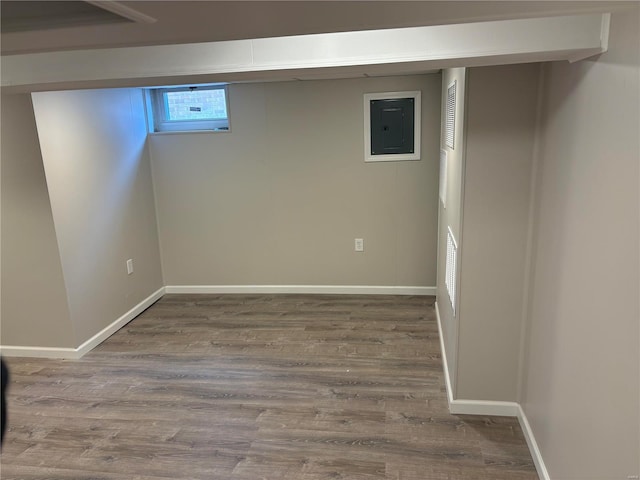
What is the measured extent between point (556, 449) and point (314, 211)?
9.47 ft

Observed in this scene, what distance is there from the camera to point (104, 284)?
3.67 metres

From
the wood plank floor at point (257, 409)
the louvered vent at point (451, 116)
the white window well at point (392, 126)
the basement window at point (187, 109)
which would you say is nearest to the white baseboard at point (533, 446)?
the wood plank floor at point (257, 409)

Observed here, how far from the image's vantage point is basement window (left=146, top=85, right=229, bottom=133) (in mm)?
4293

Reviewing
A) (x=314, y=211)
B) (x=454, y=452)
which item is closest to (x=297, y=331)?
(x=314, y=211)

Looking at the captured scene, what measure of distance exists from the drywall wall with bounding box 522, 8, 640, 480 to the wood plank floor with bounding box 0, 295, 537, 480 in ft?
1.94

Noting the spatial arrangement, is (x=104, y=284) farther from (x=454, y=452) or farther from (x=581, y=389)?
(x=581, y=389)

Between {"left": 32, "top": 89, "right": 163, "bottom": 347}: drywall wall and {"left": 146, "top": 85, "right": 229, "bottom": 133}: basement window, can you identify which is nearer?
{"left": 32, "top": 89, "right": 163, "bottom": 347}: drywall wall

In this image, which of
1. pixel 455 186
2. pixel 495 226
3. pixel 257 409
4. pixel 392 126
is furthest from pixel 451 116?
pixel 257 409

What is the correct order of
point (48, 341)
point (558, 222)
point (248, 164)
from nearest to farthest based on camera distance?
point (558, 222)
point (48, 341)
point (248, 164)

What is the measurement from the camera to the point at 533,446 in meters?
2.19

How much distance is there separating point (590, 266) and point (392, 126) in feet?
8.91

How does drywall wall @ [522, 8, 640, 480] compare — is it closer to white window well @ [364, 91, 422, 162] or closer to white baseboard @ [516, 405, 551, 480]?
white baseboard @ [516, 405, 551, 480]

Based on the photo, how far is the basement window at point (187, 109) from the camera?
4293 mm

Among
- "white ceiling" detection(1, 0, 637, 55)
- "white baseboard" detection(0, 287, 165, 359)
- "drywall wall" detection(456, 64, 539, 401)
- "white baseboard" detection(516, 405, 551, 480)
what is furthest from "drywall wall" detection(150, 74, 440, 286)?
"white ceiling" detection(1, 0, 637, 55)
